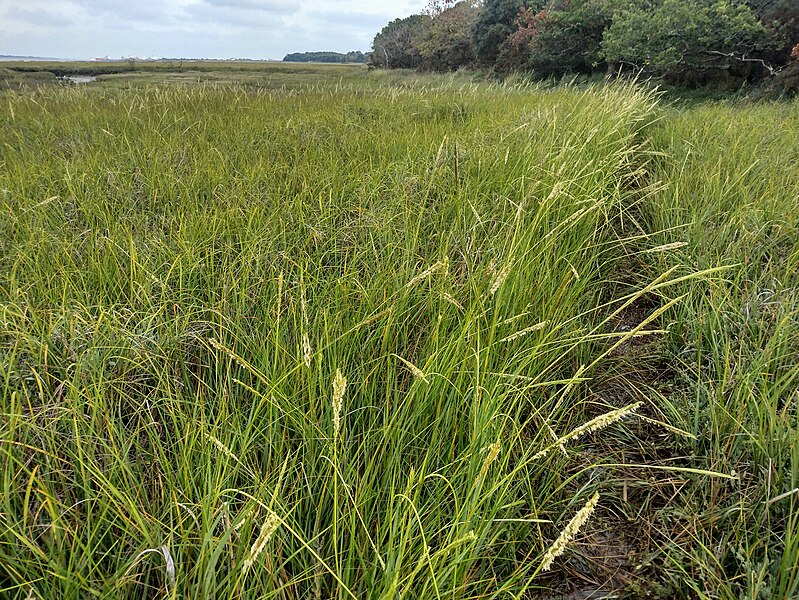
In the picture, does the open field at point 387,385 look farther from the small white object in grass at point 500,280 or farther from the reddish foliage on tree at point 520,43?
the reddish foliage on tree at point 520,43

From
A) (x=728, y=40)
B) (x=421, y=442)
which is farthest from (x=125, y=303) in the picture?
(x=728, y=40)

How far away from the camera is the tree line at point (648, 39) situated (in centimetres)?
918

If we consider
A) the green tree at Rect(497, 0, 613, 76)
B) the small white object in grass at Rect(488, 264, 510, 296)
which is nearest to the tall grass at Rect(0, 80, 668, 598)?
the small white object in grass at Rect(488, 264, 510, 296)

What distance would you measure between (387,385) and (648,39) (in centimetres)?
1263

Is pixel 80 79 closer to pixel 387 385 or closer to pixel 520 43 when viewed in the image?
pixel 520 43

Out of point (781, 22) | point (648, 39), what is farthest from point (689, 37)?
point (781, 22)

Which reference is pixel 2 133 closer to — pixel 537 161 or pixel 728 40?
pixel 537 161

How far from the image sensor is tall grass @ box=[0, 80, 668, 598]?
0.81 m

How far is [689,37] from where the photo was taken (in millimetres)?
9875

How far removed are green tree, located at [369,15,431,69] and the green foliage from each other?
1684 centimetres

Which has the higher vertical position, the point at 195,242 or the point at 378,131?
the point at 378,131

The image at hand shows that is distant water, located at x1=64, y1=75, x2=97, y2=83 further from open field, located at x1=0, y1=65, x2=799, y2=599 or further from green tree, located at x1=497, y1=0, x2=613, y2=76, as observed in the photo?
green tree, located at x1=497, y1=0, x2=613, y2=76

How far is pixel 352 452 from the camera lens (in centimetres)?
113

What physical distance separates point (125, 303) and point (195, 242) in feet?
1.24
